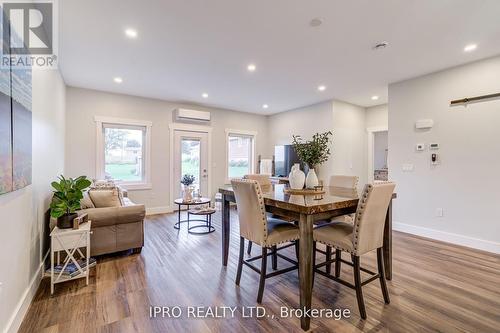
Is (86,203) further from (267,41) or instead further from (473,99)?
(473,99)

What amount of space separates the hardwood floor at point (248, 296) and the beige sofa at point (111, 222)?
0.17 m

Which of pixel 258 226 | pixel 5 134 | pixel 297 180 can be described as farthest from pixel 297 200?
pixel 5 134

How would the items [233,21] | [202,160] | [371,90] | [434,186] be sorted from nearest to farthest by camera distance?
1. [233,21]
2. [434,186]
3. [371,90]
4. [202,160]

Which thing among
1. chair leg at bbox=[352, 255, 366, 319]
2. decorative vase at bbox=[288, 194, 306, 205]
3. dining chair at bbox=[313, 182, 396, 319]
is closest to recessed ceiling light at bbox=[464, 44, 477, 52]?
dining chair at bbox=[313, 182, 396, 319]

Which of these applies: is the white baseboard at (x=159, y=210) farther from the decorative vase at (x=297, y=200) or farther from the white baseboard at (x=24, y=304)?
the decorative vase at (x=297, y=200)

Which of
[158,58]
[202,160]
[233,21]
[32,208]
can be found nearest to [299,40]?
[233,21]

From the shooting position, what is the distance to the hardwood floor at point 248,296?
1.77 metres

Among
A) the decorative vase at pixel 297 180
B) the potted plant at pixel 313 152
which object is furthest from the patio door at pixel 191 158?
the potted plant at pixel 313 152

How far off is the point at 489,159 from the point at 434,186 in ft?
2.47

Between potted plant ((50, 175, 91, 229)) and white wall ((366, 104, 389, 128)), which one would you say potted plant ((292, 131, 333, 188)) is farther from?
white wall ((366, 104, 389, 128))

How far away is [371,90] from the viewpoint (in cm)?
477

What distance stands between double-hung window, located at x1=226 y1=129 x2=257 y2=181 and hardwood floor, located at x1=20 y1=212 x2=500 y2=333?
370 cm

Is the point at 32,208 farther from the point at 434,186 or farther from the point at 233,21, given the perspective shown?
the point at 434,186

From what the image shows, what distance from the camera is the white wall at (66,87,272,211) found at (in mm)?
4629
